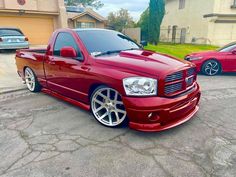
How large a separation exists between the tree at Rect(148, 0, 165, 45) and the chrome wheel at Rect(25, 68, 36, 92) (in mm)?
15041

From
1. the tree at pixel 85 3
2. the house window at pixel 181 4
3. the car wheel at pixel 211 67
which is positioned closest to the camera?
the car wheel at pixel 211 67

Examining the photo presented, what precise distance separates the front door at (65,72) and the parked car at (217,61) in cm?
574

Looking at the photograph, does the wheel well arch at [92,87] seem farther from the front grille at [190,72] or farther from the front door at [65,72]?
the front grille at [190,72]

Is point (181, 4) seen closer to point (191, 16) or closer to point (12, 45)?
point (191, 16)

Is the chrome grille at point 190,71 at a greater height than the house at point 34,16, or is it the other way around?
the house at point 34,16

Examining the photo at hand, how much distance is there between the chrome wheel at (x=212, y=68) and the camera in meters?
8.26

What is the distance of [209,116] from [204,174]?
1.90m

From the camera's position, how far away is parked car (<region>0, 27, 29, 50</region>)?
41.5 feet

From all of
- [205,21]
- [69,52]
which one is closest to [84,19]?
[205,21]

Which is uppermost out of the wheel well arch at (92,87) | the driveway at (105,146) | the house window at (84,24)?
the house window at (84,24)

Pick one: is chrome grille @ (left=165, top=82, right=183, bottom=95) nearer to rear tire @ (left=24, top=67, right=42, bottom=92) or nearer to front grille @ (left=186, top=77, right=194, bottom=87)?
front grille @ (left=186, top=77, right=194, bottom=87)

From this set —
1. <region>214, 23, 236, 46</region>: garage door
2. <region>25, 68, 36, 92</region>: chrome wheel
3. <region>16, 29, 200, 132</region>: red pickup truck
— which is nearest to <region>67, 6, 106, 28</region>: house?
<region>214, 23, 236, 46</region>: garage door

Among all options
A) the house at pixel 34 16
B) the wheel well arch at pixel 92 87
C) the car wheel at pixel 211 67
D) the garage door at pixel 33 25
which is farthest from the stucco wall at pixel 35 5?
the wheel well arch at pixel 92 87

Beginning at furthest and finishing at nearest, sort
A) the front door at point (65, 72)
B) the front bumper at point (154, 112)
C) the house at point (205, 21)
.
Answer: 1. the house at point (205, 21)
2. the front door at point (65, 72)
3. the front bumper at point (154, 112)
